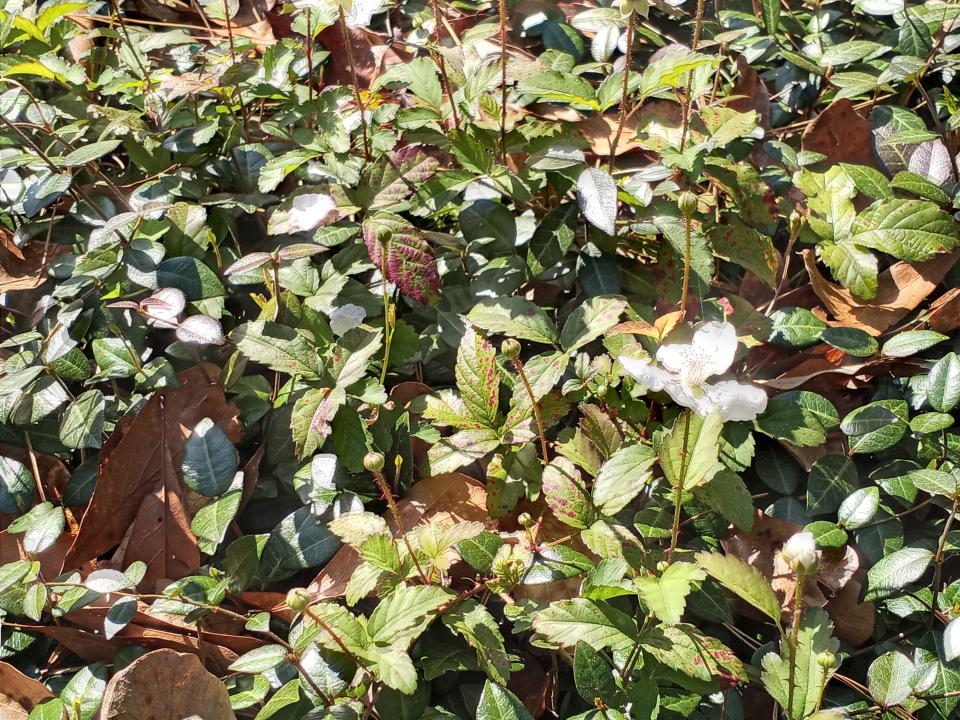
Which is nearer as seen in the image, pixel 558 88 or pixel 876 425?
pixel 876 425

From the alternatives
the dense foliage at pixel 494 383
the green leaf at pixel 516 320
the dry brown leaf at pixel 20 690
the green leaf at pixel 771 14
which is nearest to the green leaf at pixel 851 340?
the dense foliage at pixel 494 383

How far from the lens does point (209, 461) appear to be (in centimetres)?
196

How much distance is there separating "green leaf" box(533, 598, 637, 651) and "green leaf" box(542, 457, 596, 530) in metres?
0.18

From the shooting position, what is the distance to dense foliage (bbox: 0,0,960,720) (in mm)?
1646

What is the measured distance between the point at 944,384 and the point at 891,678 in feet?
2.00

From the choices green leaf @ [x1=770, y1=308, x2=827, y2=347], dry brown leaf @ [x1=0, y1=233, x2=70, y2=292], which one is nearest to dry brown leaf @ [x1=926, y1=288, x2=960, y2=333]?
green leaf @ [x1=770, y1=308, x2=827, y2=347]

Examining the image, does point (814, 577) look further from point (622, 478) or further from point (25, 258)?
point (25, 258)

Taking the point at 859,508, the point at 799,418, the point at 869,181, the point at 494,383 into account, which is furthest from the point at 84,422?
the point at 869,181

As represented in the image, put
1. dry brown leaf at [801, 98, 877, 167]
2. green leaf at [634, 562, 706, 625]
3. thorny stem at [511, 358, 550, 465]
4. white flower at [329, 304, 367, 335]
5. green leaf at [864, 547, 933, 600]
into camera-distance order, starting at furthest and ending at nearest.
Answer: dry brown leaf at [801, 98, 877, 167]
white flower at [329, 304, 367, 335]
thorny stem at [511, 358, 550, 465]
green leaf at [864, 547, 933, 600]
green leaf at [634, 562, 706, 625]

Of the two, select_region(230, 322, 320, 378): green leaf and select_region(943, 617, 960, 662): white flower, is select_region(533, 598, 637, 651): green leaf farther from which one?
select_region(230, 322, 320, 378): green leaf

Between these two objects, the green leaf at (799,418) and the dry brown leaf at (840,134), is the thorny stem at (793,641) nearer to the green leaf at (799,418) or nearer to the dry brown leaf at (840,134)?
the green leaf at (799,418)

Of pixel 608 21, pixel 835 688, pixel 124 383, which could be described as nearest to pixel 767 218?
pixel 608 21

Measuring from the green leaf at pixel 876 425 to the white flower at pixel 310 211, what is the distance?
4.09ft

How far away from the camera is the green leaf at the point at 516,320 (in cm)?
194
